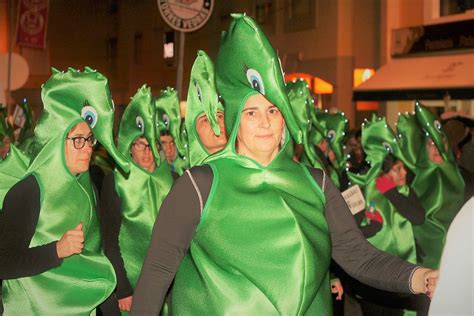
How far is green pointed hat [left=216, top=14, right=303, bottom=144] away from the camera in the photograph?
10.9 ft

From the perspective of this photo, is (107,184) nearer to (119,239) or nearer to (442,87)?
(119,239)

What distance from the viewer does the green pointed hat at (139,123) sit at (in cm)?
606

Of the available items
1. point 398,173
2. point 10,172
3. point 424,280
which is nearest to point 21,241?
point 10,172

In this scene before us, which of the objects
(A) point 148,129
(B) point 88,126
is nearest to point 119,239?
(A) point 148,129

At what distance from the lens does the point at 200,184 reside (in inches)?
131

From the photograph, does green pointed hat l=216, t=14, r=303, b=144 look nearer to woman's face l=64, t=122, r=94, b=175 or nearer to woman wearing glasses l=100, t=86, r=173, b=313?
woman's face l=64, t=122, r=94, b=175

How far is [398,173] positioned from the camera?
730cm

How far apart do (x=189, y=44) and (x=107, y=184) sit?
99.4 feet

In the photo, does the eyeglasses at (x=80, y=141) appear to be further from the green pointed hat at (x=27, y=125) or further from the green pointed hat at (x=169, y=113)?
the green pointed hat at (x=27, y=125)

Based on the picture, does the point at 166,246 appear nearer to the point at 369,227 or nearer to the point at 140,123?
the point at 140,123

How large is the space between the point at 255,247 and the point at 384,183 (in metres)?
3.93

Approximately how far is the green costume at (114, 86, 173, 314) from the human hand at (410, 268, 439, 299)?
2.85 metres

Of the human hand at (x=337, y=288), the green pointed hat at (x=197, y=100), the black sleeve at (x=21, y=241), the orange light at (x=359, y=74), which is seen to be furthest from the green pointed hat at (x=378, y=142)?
the orange light at (x=359, y=74)

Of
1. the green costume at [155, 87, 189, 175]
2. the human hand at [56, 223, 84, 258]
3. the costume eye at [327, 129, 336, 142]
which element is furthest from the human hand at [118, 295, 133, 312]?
the costume eye at [327, 129, 336, 142]
